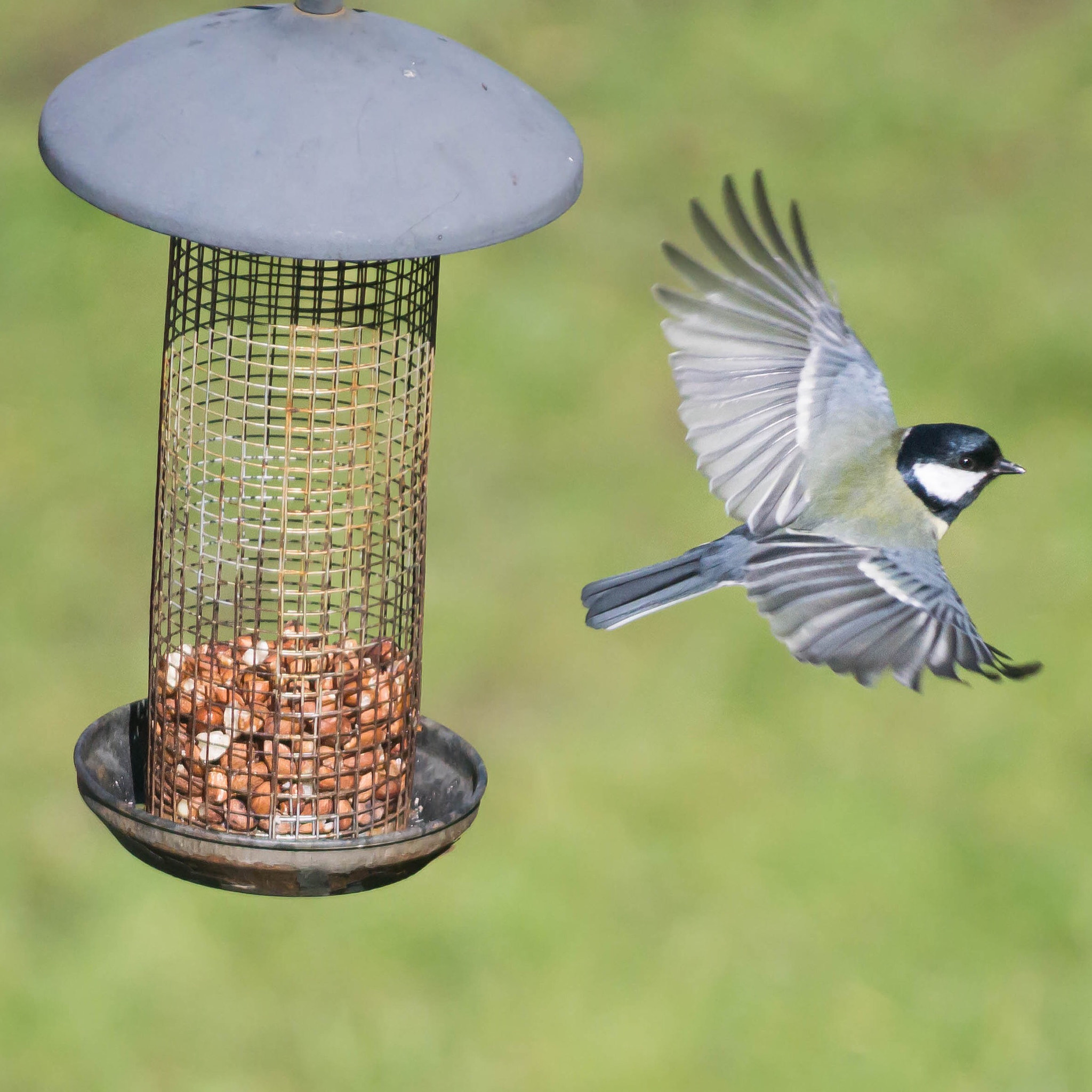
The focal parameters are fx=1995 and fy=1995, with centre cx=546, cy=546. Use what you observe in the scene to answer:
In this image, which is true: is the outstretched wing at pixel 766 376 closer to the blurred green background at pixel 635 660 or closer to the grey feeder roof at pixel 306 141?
the grey feeder roof at pixel 306 141

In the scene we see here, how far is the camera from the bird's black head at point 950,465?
5.19 metres

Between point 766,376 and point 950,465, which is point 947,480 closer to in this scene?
point 950,465

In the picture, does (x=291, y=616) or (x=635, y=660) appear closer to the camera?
(x=291, y=616)

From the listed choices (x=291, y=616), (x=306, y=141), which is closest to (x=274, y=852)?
(x=291, y=616)

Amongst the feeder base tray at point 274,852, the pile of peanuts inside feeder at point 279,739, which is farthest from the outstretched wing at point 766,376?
the feeder base tray at point 274,852

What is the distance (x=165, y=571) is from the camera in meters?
4.66

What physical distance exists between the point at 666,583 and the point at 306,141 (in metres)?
2.23

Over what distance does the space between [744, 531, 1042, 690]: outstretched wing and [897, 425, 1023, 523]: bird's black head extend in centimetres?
16

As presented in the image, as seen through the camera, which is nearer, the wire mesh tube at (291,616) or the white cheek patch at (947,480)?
the wire mesh tube at (291,616)

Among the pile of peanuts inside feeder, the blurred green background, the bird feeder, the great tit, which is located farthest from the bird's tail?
the blurred green background

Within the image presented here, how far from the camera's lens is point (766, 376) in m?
5.46

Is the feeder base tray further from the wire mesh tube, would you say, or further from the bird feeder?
the wire mesh tube

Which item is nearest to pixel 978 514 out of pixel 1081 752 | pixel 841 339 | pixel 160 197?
pixel 1081 752

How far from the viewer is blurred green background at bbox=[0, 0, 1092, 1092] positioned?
7.53 metres
